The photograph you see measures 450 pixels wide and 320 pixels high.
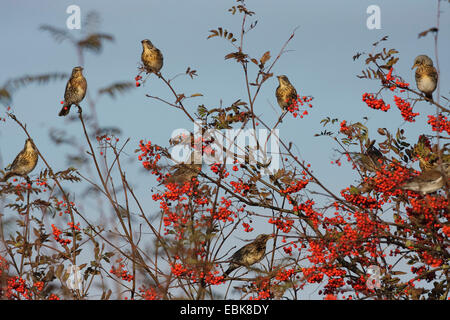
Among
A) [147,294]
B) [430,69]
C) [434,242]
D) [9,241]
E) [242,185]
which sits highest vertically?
[430,69]

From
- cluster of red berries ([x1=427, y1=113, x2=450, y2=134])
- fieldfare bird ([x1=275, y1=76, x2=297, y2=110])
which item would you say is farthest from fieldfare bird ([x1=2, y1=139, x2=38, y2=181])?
cluster of red berries ([x1=427, y1=113, x2=450, y2=134])

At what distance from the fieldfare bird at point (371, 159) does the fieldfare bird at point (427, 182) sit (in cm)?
97

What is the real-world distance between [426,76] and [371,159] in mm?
1882

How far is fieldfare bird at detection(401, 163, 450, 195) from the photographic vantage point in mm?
4621

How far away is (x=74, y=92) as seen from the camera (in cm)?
734

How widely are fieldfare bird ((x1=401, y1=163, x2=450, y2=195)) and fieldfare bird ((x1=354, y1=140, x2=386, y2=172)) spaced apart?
3.19ft

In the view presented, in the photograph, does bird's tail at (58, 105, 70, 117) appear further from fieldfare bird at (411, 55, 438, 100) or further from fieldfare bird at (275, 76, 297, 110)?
fieldfare bird at (411, 55, 438, 100)

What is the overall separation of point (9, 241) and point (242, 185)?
2.59m

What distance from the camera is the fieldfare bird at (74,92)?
7.25 m

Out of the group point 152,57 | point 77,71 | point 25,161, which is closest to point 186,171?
point 152,57

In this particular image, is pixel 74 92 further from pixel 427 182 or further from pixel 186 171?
pixel 427 182

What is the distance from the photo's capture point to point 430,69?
721 centimetres
